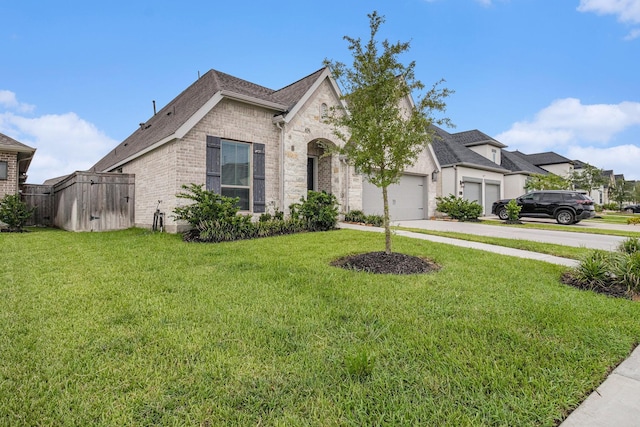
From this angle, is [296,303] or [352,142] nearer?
[296,303]

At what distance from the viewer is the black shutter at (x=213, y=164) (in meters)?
9.53

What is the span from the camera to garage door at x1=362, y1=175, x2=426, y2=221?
46.8ft

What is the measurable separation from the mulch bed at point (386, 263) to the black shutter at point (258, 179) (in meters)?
5.29

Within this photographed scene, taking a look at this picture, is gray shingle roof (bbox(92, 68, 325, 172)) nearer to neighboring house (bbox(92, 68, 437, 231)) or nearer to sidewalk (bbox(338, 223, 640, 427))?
neighboring house (bbox(92, 68, 437, 231))

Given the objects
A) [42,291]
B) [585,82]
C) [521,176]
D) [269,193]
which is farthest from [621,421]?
[521,176]

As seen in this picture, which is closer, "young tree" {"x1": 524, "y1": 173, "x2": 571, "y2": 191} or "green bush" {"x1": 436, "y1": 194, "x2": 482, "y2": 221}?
"green bush" {"x1": 436, "y1": 194, "x2": 482, "y2": 221}

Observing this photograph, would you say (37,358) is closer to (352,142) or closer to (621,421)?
(621,421)

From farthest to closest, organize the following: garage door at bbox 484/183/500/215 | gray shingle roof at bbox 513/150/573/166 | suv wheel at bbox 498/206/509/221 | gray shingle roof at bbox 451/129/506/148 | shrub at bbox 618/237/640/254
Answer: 1. gray shingle roof at bbox 513/150/573/166
2. gray shingle roof at bbox 451/129/506/148
3. garage door at bbox 484/183/500/215
4. suv wheel at bbox 498/206/509/221
5. shrub at bbox 618/237/640/254

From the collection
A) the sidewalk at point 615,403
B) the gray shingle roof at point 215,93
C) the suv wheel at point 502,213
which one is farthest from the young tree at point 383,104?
the suv wheel at point 502,213

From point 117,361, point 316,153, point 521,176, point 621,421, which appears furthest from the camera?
point 521,176

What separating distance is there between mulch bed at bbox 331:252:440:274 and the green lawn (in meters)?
0.41

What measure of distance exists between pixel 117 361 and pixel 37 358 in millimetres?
622

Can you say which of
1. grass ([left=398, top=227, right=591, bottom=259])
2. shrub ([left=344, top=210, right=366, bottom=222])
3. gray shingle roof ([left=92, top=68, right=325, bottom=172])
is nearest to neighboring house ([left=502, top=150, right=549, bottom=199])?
shrub ([left=344, top=210, right=366, bottom=222])

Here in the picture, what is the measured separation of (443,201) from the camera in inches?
690
